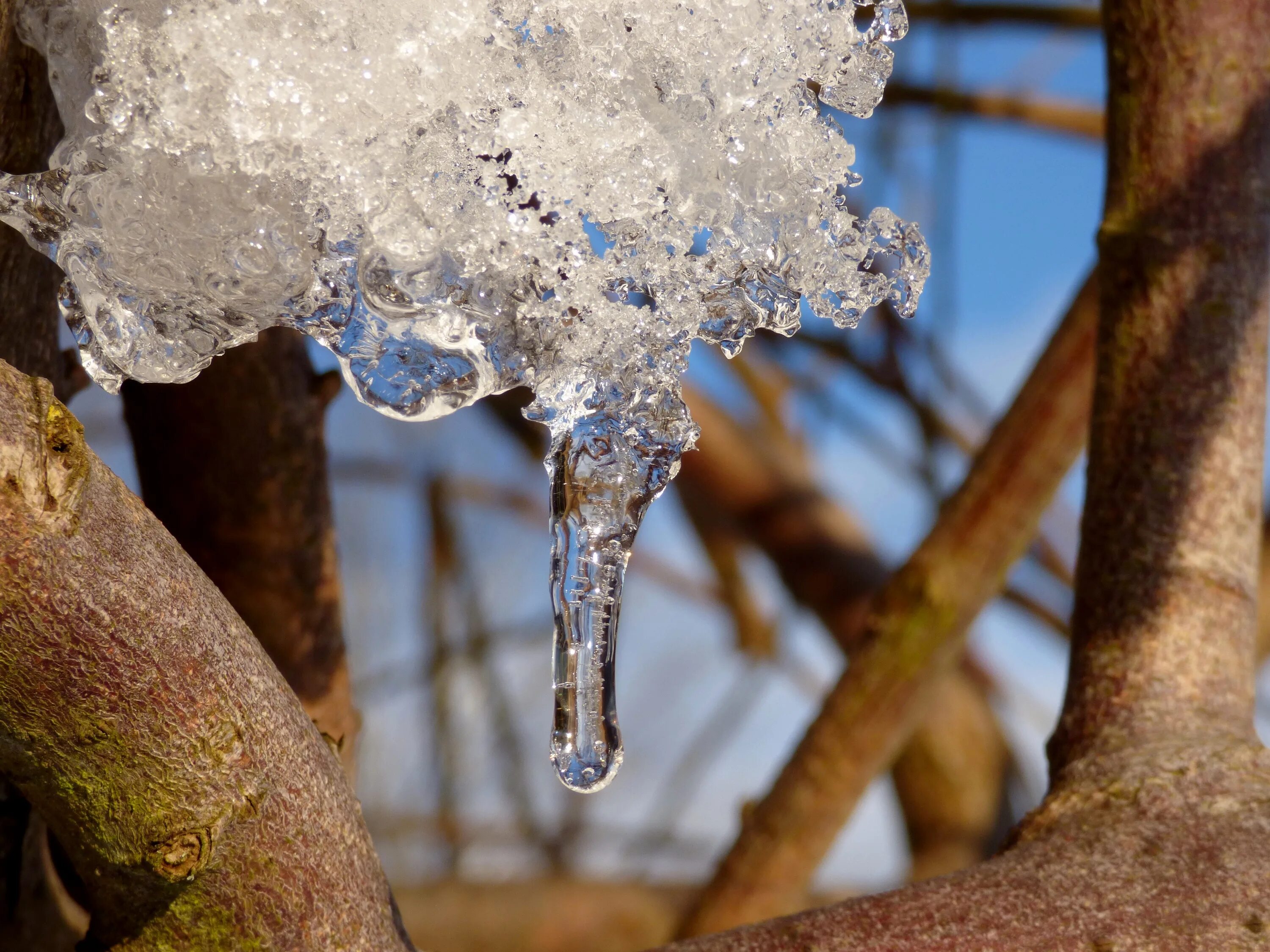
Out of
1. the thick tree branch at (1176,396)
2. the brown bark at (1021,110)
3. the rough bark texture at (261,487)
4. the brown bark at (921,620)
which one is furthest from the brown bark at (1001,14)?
the rough bark texture at (261,487)

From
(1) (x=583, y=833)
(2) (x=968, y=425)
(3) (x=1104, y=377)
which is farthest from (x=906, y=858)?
(3) (x=1104, y=377)

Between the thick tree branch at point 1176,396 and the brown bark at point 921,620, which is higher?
the thick tree branch at point 1176,396

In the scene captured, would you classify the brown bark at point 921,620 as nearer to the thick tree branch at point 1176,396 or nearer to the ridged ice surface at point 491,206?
the thick tree branch at point 1176,396

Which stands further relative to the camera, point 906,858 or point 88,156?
point 906,858

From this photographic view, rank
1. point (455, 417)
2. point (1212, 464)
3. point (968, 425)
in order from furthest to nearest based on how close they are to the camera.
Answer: point (455, 417) → point (968, 425) → point (1212, 464)

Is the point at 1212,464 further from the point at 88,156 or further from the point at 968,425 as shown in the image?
the point at 968,425

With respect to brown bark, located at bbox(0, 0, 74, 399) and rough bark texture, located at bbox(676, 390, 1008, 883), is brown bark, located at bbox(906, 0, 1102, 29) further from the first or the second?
brown bark, located at bbox(0, 0, 74, 399)

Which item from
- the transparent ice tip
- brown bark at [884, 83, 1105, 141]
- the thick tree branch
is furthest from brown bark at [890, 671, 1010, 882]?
the transparent ice tip
